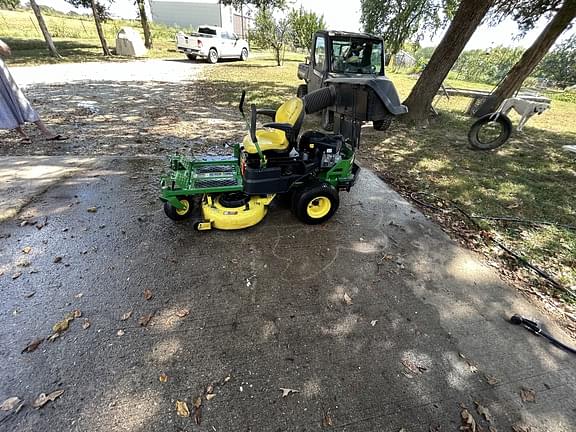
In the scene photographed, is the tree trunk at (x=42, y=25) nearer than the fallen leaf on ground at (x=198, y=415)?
No

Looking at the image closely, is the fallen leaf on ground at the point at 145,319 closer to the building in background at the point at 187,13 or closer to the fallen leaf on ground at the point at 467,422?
the fallen leaf on ground at the point at 467,422

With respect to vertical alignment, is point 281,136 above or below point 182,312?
above

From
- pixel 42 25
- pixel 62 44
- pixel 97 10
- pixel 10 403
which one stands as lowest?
pixel 10 403

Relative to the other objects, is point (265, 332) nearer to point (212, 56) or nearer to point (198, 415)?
point (198, 415)

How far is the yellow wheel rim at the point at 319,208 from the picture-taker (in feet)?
10.3

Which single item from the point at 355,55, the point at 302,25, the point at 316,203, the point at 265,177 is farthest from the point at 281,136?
the point at 302,25

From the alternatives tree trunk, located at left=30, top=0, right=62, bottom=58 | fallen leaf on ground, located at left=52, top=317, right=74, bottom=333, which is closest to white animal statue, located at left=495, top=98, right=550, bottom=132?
fallen leaf on ground, located at left=52, top=317, right=74, bottom=333

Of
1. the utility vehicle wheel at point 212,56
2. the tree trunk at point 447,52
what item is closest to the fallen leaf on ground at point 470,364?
the tree trunk at point 447,52

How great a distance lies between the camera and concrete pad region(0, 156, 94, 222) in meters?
3.19

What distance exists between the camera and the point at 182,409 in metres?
1.60

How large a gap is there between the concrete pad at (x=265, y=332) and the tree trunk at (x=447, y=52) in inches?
204

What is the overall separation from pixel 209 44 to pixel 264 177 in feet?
53.5

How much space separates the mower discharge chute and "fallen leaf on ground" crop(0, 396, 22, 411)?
165 centimetres

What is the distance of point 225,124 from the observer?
6.39 meters
